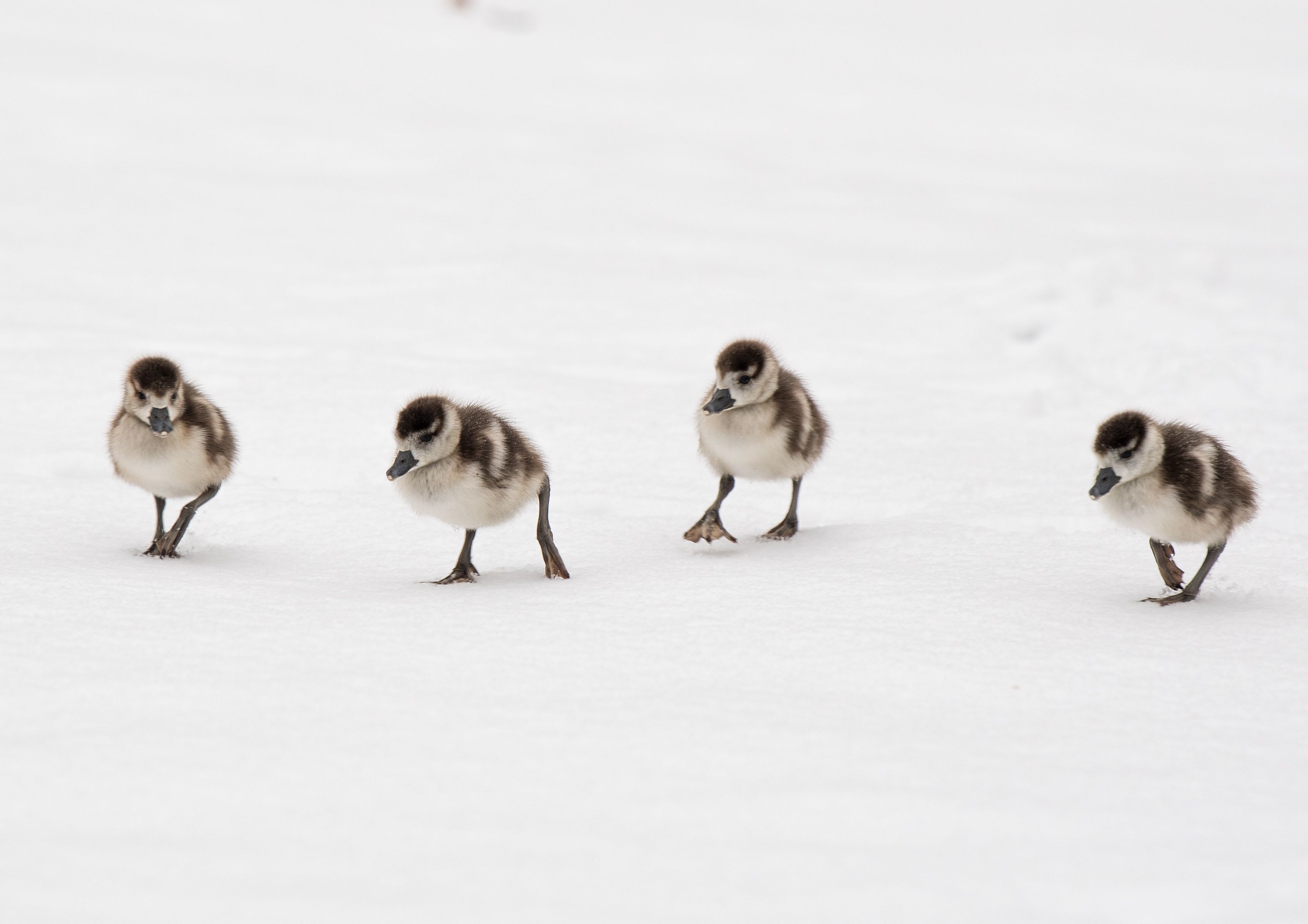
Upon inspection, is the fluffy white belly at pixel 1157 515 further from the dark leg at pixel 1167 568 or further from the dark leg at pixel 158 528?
the dark leg at pixel 158 528

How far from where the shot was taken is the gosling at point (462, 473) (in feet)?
16.1

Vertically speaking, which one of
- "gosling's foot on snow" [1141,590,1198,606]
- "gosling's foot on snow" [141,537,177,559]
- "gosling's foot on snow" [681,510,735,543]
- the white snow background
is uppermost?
the white snow background

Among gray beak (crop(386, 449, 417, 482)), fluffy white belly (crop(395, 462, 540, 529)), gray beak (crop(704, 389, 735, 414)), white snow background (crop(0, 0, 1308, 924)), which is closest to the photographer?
white snow background (crop(0, 0, 1308, 924))

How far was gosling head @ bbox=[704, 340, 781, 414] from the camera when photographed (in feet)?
18.1

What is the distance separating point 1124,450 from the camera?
15.3ft

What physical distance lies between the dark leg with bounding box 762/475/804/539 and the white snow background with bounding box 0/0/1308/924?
113 mm

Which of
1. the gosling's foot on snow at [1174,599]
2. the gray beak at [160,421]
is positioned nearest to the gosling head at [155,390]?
the gray beak at [160,421]

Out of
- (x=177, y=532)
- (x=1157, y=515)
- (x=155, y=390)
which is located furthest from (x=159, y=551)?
(x=1157, y=515)

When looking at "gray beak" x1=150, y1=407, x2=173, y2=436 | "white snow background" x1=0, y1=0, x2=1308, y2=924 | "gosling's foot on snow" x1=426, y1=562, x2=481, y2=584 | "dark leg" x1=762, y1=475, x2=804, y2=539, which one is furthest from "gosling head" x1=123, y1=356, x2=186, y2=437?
"dark leg" x1=762, y1=475, x2=804, y2=539

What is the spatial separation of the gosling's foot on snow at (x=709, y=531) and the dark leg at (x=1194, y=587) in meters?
1.72

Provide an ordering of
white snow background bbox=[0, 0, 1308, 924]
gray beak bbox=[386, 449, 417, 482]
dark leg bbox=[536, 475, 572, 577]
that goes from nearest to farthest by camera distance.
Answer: white snow background bbox=[0, 0, 1308, 924], gray beak bbox=[386, 449, 417, 482], dark leg bbox=[536, 475, 572, 577]

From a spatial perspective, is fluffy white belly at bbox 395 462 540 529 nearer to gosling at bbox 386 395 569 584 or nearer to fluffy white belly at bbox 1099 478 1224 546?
gosling at bbox 386 395 569 584

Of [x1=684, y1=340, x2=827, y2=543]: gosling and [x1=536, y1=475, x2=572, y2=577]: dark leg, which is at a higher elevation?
[x1=684, y1=340, x2=827, y2=543]: gosling

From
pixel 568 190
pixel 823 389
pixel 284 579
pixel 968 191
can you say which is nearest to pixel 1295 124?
pixel 968 191
